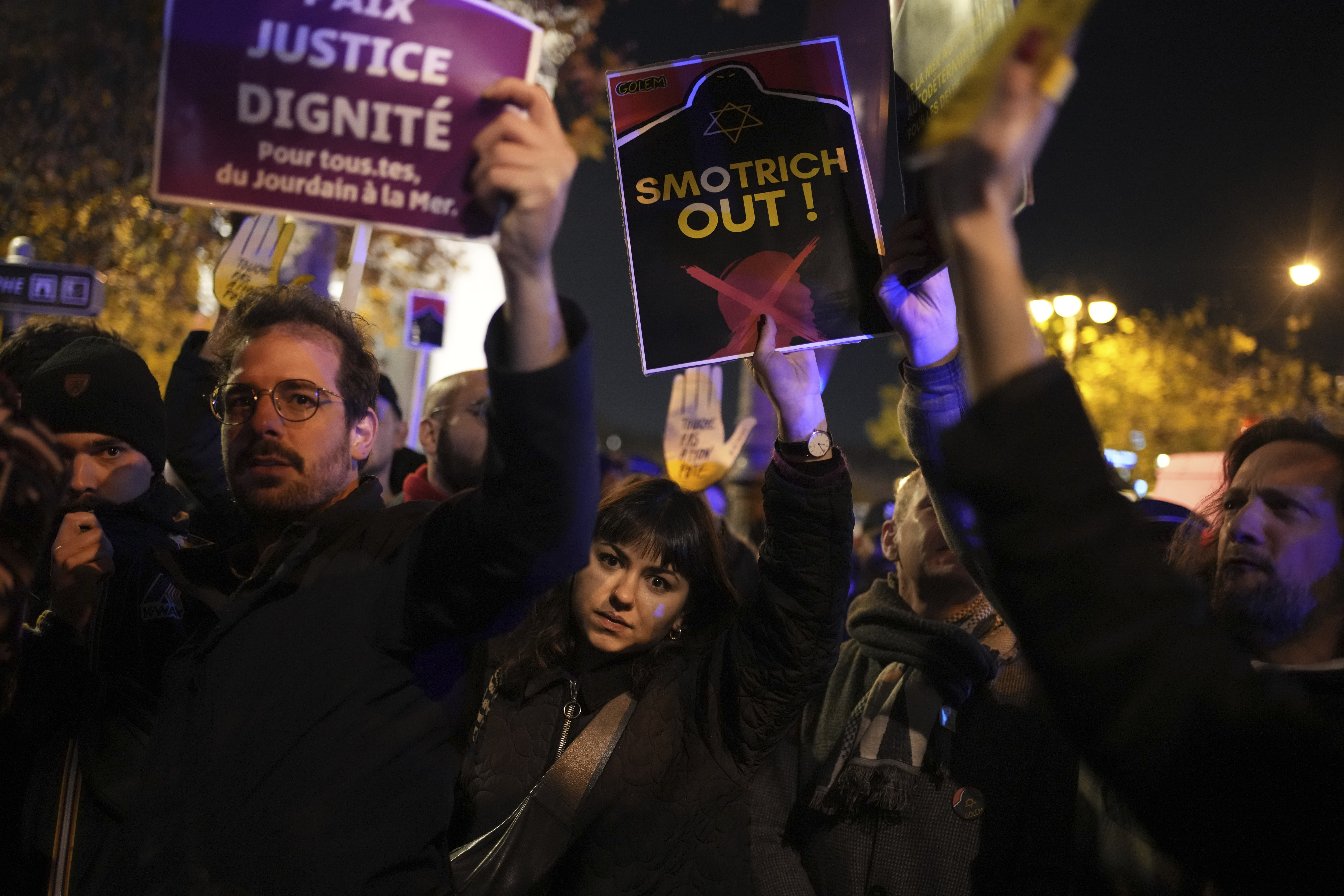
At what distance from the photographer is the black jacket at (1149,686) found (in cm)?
100

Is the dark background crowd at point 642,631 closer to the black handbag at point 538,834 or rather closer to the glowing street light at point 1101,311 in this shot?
the black handbag at point 538,834

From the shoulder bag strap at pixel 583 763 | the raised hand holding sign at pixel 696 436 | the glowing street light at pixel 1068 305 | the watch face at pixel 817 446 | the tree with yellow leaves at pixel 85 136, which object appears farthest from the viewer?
the glowing street light at pixel 1068 305

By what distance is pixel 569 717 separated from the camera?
2.49 meters

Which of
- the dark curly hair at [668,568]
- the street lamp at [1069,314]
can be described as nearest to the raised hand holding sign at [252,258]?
the dark curly hair at [668,568]

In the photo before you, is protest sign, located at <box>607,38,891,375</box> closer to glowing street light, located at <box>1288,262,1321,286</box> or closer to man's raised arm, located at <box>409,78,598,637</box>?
man's raised arm, located at <box>409,78,598,637</box>

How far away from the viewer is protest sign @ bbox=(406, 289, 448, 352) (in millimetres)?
6402

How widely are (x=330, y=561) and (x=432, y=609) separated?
0.24 m

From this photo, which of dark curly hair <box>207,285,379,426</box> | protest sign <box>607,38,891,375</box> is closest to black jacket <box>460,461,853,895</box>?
protest sign <box>607,38,891,375</box>

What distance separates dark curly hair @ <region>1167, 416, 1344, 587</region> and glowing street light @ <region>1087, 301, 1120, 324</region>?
19357 mm

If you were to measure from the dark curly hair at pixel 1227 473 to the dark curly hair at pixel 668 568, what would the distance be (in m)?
1.18

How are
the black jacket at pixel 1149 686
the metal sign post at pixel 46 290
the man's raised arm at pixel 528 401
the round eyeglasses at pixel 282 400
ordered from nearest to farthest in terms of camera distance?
the black jacket at pixel 1149 686
the man's raised arm at pixel 528 401
the round eyeglasses at pixel 282 400
the metal sign post at pixel 46 290

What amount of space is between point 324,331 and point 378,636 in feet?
2.53

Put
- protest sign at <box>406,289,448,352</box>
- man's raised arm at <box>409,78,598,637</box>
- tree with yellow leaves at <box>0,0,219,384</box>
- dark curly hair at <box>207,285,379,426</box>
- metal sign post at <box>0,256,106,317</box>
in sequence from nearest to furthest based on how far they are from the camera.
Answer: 1. man's raised arm at <box>409,78,598,637</box>
2. dark curly hair at <box>207,285,379,426</box>
3. metal sign post at <box>0,256,106,317</box>
4. protest sign at <box>406,289,448,352</box>
5. tree with yellow leaves at <box>0,0,219,384</box>

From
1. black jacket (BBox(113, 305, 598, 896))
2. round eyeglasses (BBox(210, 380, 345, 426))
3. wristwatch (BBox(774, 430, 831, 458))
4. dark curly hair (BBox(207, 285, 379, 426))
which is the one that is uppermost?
dark curly hair (BBox(207, 285, 379, 426))
